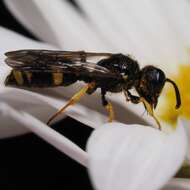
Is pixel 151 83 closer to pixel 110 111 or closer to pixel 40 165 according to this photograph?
pixel 110 111

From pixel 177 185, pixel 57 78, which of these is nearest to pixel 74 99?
pixel 57 78

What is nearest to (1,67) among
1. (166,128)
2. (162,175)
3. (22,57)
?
(22,57)

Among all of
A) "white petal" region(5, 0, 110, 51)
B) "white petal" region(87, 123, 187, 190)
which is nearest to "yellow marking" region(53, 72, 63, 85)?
"white petal" region(87, 123, 187, 190)

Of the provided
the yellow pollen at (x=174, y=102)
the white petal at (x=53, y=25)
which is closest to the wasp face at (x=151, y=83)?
the yellow pollen at (x=174, y=102)

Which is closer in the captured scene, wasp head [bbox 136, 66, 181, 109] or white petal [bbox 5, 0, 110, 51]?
wasp head [bbox 136, 66, 181, 109]

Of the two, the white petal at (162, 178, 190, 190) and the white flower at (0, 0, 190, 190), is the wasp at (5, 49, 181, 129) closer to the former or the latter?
the white flower at (0, 0, 190, 190)

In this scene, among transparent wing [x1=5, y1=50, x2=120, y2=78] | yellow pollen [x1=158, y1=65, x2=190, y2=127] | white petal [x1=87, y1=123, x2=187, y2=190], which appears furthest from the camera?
yellow pollen [x1=158, y1=65, x2=190, y2=127]

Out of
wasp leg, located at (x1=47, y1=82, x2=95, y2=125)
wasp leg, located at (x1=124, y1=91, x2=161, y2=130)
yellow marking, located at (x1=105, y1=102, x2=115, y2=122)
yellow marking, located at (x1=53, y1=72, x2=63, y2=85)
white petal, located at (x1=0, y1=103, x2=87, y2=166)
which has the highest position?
white petal, located at (x1=0, y1=103, x2=87, y2=166)
